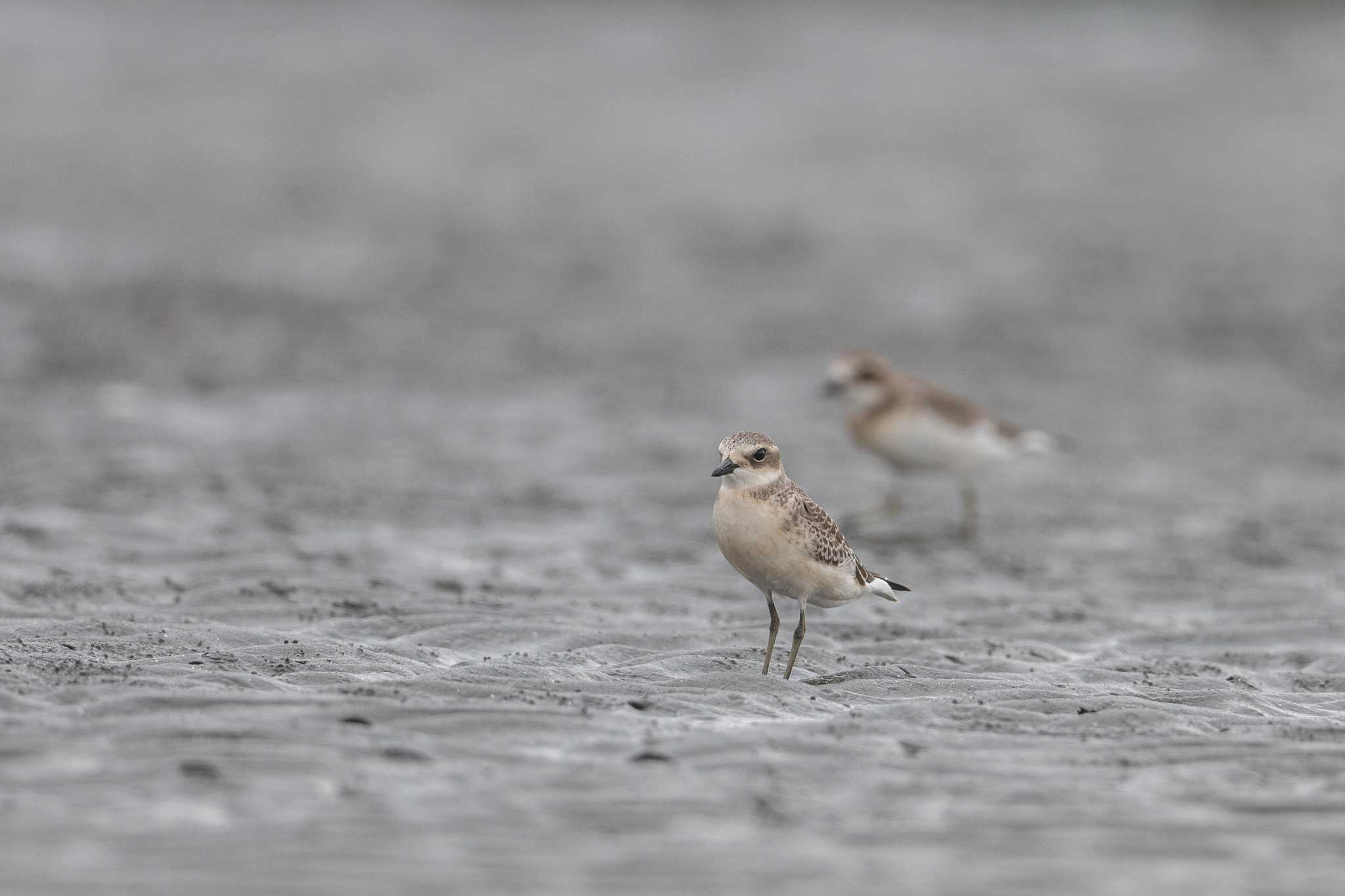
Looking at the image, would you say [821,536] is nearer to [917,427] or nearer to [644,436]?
[917,427]

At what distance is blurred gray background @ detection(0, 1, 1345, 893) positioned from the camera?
713cm

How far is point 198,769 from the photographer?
23.6ft

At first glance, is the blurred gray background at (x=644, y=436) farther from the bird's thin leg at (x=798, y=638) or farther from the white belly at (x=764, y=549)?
the white belly at (x=764, y=549)

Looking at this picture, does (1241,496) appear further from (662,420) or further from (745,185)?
(745,185)

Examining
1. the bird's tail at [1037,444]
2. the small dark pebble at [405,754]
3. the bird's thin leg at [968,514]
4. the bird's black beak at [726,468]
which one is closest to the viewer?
the small dark pebble at [405,754]

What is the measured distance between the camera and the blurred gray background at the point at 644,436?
7129 mm

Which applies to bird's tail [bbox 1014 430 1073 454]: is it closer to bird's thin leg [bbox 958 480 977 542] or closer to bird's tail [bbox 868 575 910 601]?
bird's thin leg [bbox 958 480 977 542]

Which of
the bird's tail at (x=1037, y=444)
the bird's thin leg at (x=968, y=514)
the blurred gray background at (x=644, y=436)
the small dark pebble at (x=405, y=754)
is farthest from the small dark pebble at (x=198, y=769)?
the bird's tail at (x=1037, y=444)

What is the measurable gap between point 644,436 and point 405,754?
961 cm

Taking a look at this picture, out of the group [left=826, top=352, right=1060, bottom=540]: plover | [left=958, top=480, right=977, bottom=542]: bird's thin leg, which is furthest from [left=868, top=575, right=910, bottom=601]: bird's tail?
[left=826, top=352, right=1060, bottom=540]: plover

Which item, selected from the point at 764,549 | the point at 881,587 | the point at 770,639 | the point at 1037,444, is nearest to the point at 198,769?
the point at 764,549

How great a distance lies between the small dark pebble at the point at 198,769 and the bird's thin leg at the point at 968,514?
8258 mm

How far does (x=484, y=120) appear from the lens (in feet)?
102

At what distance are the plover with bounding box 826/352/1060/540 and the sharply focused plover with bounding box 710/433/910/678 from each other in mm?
5596
